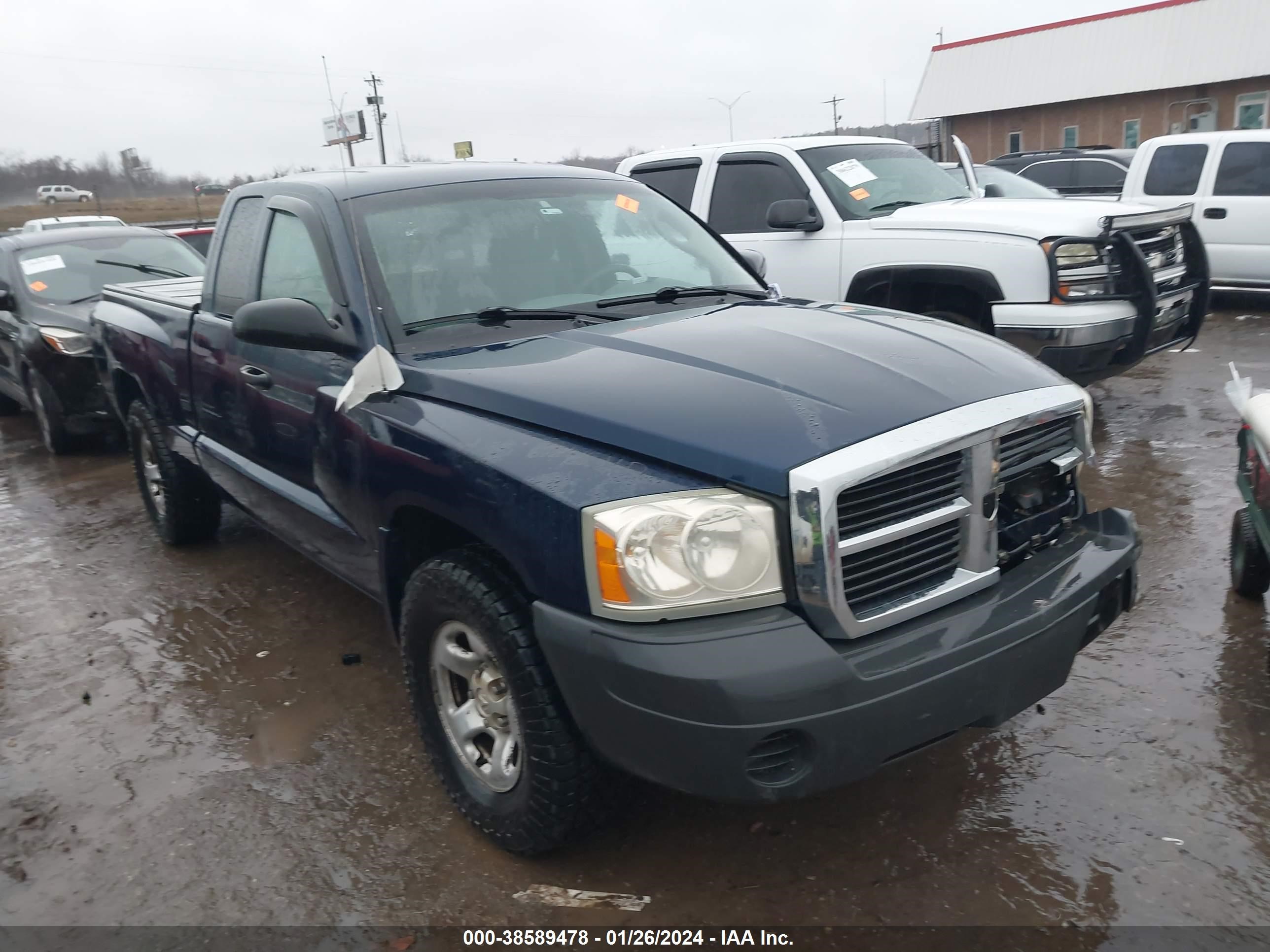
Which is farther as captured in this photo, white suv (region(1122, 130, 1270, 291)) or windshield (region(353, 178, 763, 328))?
white suv (region(1122, 130, 1270, 291))

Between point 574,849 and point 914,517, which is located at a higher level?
point 914,517

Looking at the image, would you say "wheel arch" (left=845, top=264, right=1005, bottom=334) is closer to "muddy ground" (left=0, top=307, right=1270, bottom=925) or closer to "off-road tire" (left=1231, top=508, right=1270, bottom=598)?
"muddy ground" (left=0, top=307, right=1270, bottom=925)

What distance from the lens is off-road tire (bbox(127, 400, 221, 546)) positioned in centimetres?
514

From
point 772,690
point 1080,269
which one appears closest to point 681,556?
point 772,690

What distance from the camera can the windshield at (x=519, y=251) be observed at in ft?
11.0

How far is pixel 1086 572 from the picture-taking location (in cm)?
268

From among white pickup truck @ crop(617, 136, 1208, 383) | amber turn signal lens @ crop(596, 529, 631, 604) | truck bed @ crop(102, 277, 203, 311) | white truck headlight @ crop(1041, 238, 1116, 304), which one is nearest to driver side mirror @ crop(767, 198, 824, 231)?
white pickup truck @ crop(617, 136, 1208, 383)

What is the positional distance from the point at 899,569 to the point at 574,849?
1.18 metres

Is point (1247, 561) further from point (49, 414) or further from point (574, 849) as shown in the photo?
point (49, 414)

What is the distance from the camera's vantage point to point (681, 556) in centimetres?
227

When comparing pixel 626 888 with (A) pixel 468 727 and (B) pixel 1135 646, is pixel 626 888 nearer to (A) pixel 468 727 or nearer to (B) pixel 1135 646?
(A) pixel 468 727

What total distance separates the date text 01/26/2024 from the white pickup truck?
2.74m

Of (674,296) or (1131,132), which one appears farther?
(1131,132)

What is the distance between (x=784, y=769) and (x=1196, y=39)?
3469cm
